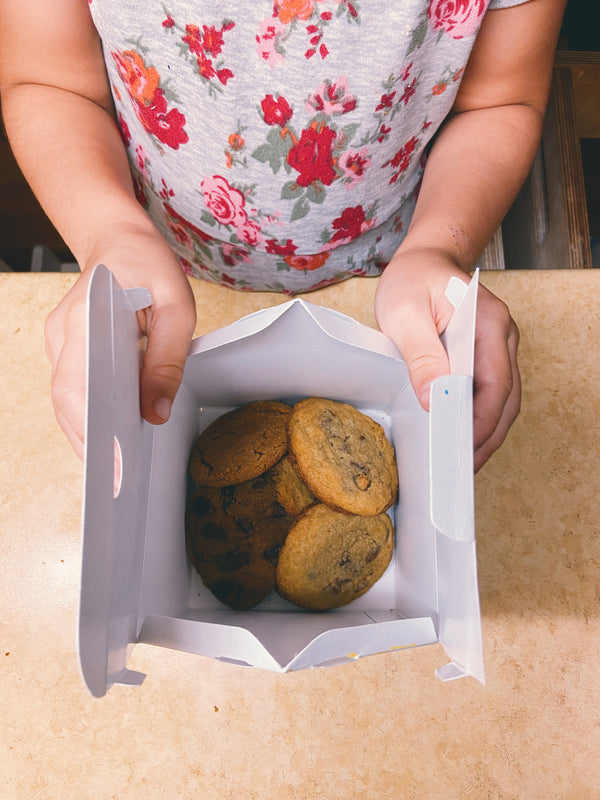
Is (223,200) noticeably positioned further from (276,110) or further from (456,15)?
(456,15)

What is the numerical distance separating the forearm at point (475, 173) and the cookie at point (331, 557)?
13.7 inches

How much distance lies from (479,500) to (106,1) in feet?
2.36

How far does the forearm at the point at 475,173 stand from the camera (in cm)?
66

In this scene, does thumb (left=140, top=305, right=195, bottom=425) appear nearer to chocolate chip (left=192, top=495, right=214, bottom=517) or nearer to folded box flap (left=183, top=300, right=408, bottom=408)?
folded box flap (left=183, top=300, right=408, bottom=408)

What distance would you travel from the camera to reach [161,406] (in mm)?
476

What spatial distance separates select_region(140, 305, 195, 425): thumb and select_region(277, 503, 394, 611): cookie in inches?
10.0

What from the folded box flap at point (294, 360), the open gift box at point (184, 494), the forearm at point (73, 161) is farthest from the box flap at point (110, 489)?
the forearm at point (73, 161)

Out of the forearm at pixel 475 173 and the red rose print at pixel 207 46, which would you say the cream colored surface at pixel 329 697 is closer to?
the forearm at pixel 475 173

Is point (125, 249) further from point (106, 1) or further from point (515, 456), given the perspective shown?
point (515, 456)

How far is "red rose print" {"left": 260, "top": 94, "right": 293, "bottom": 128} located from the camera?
597 millimetres

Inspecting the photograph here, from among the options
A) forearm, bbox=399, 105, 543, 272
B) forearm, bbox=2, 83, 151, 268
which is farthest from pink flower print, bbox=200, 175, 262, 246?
forearm, bbox=399, 105, 543, 272

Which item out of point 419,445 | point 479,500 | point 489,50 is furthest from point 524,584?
point 489,50

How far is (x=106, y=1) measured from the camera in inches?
21.5

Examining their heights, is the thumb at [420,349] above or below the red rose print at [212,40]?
below
